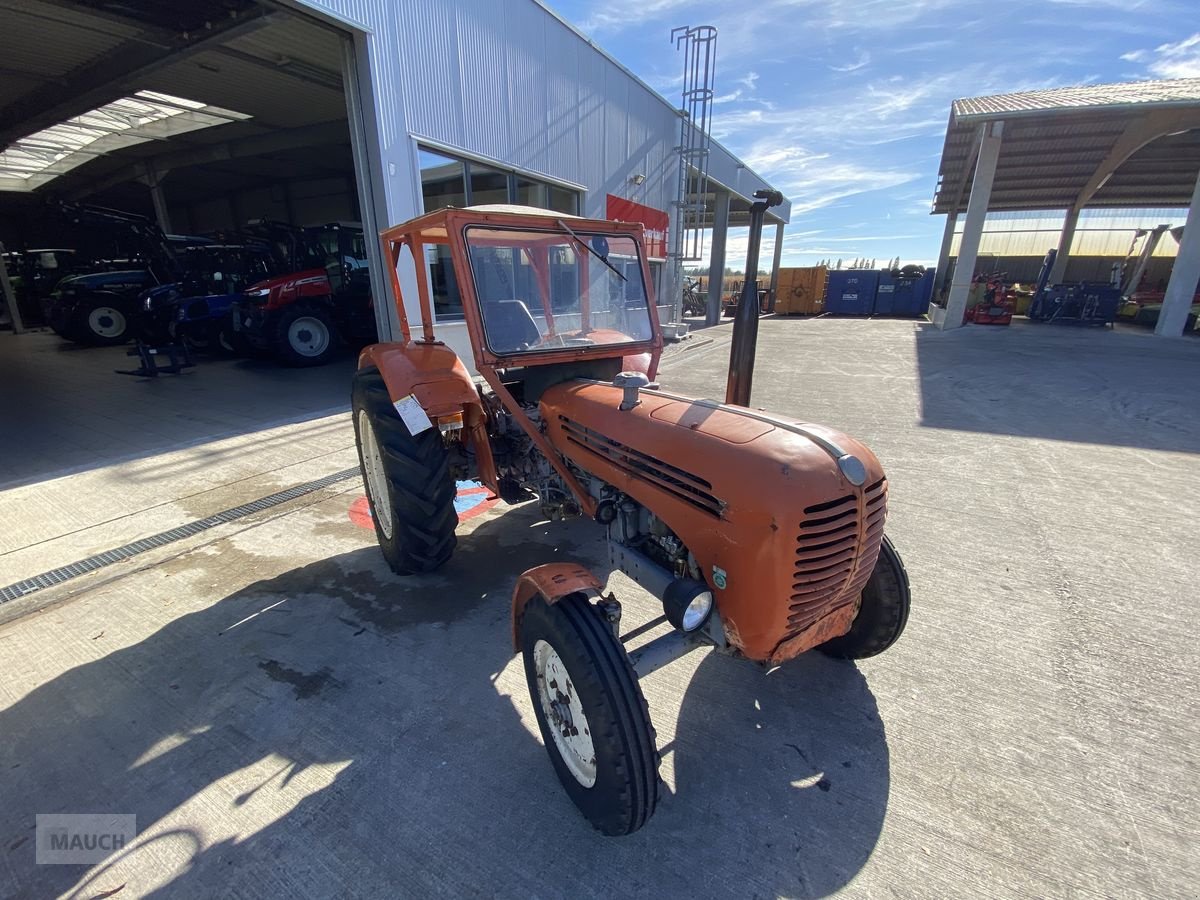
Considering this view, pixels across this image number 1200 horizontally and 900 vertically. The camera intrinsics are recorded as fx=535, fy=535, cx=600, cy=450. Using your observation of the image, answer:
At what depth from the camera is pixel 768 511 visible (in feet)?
4.79

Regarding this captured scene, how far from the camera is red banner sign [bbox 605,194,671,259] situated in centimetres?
1174

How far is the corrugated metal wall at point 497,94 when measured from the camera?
21.1 ft

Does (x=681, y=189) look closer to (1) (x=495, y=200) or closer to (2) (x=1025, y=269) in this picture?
(1) (x=495, y=200)

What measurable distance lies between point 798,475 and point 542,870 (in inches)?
51.6

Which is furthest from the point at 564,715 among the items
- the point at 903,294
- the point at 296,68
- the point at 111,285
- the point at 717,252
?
the point at 903,294

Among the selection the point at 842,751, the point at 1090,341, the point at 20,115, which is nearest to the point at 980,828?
the point at 842,751

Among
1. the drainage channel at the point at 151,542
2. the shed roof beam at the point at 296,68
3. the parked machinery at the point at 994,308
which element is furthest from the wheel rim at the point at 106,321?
the parked machinery at the point at 994,308

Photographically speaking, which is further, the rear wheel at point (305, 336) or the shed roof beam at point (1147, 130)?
the shed roof beam at point (1147, 130)

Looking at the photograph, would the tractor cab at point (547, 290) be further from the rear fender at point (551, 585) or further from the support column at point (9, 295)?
the support column at point (9, 295)

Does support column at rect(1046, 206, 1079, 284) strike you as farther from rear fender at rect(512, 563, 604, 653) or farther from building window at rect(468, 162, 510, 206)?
rear fender at rect(512, 563, 604, 653)

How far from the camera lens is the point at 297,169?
15734 mm

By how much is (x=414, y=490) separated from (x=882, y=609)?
2.14 metres

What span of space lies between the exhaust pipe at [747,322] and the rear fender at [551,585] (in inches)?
35.4

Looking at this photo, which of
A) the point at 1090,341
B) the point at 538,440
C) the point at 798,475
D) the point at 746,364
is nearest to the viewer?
the point at 798,475
